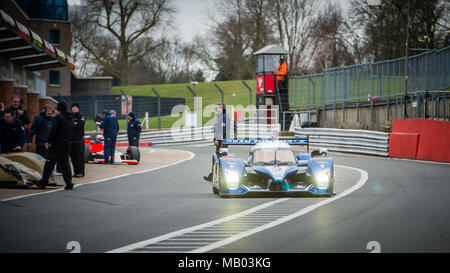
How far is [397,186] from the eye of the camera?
13531 millimetres

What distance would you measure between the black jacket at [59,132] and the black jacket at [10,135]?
1.71 metres

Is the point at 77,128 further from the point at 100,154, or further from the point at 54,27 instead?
the point at 54,27

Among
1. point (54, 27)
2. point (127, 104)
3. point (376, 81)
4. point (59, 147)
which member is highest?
point (54, 27)

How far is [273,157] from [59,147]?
13.3 feet

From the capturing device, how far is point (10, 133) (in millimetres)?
14234

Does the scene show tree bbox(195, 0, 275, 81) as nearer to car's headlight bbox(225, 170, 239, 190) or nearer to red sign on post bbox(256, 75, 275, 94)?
red sign on post bbox(256, 75, 275, 94)

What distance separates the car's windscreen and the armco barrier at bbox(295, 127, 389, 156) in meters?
10.1

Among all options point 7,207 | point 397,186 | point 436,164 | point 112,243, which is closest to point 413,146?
point 436,164

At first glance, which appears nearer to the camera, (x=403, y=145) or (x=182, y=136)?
(x=403, y=145)

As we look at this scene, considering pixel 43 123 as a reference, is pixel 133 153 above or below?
below

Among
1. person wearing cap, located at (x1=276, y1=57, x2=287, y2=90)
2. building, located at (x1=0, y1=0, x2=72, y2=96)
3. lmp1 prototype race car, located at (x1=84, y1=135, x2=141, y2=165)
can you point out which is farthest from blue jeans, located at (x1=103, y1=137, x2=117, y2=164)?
building, located at (x1=0, y1=0, x2=72, y2=96)

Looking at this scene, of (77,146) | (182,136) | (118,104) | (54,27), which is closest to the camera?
(77,146)

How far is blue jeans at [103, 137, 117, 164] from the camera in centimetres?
1928

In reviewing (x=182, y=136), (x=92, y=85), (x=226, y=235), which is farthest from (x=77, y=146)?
Answer: (x=92, y=85)
